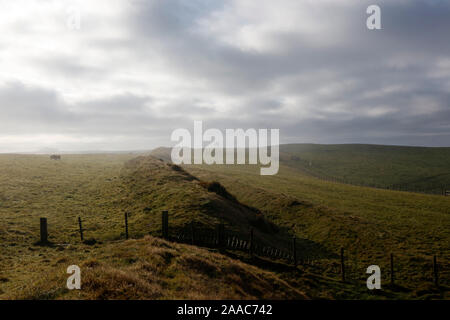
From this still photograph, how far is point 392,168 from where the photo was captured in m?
117

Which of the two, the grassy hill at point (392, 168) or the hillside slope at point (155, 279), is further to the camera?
the grassy hill at point (392, 168)

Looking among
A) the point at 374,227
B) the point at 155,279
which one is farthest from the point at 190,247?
the point at 374,227

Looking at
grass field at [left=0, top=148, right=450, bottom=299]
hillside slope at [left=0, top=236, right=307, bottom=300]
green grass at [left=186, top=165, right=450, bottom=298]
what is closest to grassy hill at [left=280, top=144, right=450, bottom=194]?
green grass at [left=186, top=165, right=450, bottom=298]

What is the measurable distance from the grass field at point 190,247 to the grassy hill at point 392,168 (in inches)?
2018

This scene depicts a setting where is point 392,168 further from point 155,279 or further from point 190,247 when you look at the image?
point 155,279

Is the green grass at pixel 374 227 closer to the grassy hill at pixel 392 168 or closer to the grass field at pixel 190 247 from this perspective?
the grass field at pixel 190 247

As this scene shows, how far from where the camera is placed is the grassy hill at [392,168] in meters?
94.1

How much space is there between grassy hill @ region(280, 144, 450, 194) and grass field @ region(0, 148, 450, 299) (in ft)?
168

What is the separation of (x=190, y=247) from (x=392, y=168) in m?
126

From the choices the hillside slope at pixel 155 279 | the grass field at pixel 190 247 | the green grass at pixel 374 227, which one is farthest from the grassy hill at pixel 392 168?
the hillside slope at pixel 155 279

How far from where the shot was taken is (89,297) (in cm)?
967

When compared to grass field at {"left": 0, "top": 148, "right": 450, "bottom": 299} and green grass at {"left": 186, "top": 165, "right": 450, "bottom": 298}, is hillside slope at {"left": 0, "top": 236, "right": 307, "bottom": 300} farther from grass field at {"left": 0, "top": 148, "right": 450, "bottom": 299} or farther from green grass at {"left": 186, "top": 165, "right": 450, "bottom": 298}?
green grass at {"left": 186, "top": 165, "right": 450, "bottom": 298}

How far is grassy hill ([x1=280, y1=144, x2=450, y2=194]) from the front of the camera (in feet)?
309
